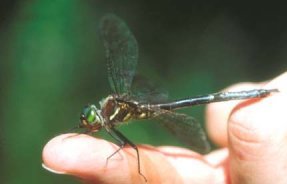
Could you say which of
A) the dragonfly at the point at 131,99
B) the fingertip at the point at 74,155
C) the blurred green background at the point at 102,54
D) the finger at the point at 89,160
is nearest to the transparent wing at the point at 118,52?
the dragonfly at the point at 131,99

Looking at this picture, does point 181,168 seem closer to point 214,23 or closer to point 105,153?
point 105,153

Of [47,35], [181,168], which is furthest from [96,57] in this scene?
[181,168]

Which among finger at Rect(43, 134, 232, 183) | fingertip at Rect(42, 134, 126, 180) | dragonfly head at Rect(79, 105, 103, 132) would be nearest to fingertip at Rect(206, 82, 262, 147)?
finger at Rect(43, 134, 232, 183)

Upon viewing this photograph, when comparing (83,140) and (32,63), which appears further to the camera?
(32,63)

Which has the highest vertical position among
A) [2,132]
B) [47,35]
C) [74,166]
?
[47,35]

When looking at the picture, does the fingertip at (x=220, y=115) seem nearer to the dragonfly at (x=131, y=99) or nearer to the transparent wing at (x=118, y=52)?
the dragonfly at (x=131, y=99)

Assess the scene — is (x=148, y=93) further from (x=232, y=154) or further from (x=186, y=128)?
(x=232, y=154)

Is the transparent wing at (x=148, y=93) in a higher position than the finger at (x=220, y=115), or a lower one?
higher

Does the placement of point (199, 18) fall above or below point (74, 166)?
above
